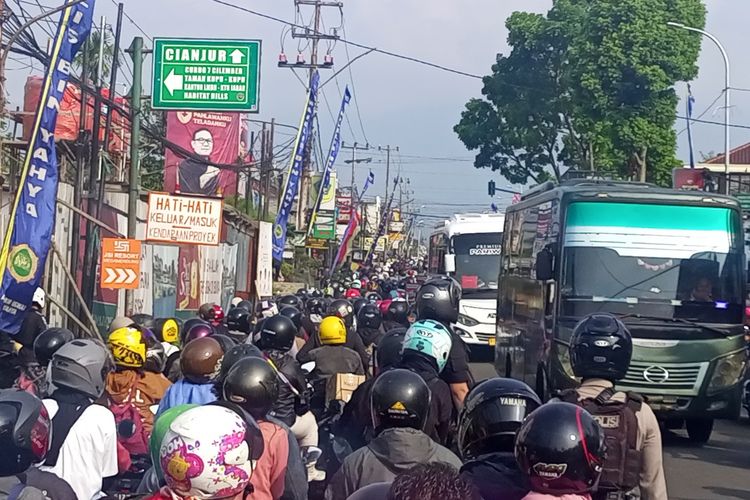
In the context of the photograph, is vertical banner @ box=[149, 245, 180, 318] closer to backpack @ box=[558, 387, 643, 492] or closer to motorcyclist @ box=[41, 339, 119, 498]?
motorcyclist @ box=[41, 339, 119, 498]

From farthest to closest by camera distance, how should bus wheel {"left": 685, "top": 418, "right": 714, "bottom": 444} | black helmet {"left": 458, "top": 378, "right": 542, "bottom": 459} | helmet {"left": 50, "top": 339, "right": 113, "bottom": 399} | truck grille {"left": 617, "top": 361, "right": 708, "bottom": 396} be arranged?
bus wheel {"left": 685, "top": 418, "right": 714, "bottom": 444} < truck grille {"left": 617, "top": 361, "right": 708, "bottom": 396} < helmet {"left": 50, "top": 339, "right": 113, "bottom": 399} < black helmet {"left": 458, "top": 378, "right": 542, "bottom": 459}

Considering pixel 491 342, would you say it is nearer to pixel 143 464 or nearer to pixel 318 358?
pixel 318 358

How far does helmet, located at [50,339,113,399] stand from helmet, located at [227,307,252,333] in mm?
7874

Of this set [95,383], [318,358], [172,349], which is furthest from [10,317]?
[95,383]

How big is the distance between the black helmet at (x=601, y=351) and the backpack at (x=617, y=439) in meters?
0.32

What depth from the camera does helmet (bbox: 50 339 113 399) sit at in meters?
5.92

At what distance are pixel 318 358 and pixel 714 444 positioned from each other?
270 inches

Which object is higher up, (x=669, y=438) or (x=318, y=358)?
(x=318, y=358)

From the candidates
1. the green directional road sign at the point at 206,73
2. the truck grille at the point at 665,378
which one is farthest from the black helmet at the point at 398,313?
the green directional road sign at the point at 206,73

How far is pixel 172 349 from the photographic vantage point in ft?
34.7

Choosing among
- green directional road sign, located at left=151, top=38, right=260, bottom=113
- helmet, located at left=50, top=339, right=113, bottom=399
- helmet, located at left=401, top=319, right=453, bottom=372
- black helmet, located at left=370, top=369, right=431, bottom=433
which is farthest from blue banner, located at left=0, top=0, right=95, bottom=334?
black helmet, located at left=370, top=369, right=431, bottom=433

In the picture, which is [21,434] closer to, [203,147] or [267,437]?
[267,437]

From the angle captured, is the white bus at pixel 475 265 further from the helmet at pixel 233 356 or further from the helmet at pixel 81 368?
the helmet at pixel 81 368

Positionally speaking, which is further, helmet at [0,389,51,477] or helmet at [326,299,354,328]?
helmet at [326,299,354,328]
